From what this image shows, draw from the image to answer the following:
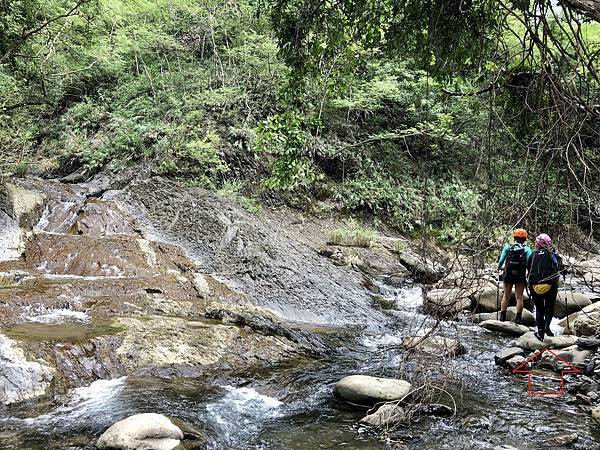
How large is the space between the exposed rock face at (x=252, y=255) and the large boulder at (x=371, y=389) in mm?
3491

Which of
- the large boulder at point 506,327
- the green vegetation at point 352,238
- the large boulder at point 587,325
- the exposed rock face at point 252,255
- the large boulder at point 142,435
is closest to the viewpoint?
the large boulder at point 142,435

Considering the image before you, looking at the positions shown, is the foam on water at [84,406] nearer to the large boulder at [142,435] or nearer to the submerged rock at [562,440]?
the large boulder at [142,435]

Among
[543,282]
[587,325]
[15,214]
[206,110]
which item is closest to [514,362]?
[543,282]

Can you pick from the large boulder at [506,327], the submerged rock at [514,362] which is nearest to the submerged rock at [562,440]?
the submerged rock at [514,362]

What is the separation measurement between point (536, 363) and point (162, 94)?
50.4 ft

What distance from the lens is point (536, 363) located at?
6.92 m

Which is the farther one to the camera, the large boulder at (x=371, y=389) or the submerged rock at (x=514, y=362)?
the submerged rock at (x=514, y=362)

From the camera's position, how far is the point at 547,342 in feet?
24.6

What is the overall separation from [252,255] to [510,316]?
5.37m

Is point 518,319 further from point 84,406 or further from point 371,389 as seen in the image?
point 84,406

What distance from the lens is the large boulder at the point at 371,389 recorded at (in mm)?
5352

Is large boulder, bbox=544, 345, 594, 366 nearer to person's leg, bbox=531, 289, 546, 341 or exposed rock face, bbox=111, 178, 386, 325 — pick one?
person's leg, bbox=531, 289, 546, 341

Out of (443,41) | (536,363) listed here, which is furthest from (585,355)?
(443,41)

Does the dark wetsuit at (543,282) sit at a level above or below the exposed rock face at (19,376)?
above
